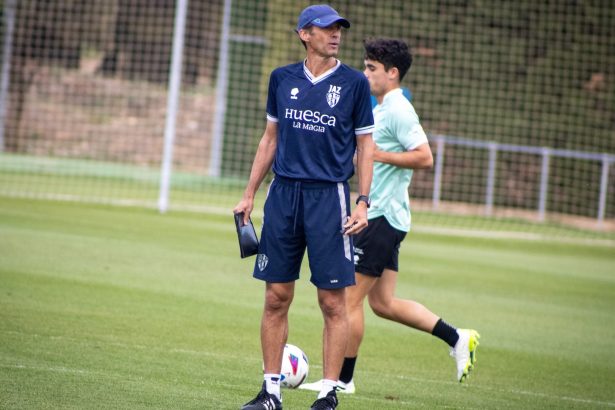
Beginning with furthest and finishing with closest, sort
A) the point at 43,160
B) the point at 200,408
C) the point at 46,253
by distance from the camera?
the point at 43,160, the point at 46,253, the point at 200,408

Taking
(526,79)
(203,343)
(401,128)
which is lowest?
(203,343)

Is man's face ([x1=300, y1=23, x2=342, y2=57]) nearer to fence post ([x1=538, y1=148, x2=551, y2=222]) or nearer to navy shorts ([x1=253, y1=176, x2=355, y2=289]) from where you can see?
navy shorts ([x1=253, y1=176, x2=355, y2=289])

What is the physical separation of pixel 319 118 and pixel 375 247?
1514 millimetres

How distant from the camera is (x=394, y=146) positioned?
24.8ft

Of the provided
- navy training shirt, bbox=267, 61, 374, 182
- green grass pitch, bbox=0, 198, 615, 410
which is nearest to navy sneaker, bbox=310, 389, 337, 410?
green grass pitch, bbox=0, 198, 615, 410

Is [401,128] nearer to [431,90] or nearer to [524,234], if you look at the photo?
[524,234]

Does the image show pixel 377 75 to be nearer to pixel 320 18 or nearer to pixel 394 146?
pixel 394 146

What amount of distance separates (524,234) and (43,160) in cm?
1334

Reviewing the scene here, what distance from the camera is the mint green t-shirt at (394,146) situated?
7.45 meters

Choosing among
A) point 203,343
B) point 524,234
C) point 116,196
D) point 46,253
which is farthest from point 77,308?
point 524,234

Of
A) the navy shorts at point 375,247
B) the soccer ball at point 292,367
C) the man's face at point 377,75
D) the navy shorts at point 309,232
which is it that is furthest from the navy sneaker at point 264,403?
the man's face at point 377,75

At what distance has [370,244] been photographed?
746 centimetres

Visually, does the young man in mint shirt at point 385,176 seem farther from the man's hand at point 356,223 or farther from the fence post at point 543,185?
the fence post at point 543,185

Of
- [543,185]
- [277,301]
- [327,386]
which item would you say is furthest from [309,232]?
[543,185]
